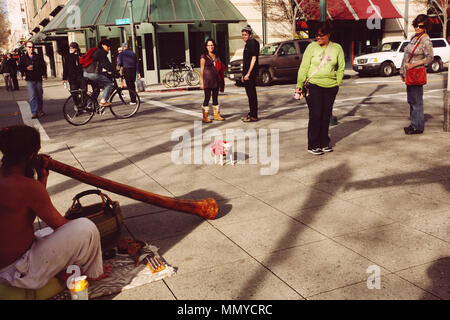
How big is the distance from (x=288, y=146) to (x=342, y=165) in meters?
1.42

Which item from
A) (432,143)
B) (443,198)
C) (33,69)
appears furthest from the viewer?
(33,69)

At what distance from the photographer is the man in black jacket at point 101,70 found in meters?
10.9

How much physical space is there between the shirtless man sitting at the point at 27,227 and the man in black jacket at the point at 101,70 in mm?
8449

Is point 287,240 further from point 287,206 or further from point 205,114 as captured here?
point 205,114

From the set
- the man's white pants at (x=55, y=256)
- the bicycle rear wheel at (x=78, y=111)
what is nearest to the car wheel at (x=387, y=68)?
the bicycle rear wheel at (x=78, y=111)

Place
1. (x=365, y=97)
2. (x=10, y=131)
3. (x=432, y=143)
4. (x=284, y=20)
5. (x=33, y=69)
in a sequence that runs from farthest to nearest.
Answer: (x=284, y=20) < (x=365, y=97) < (x=33, y=69) < (x=432, y=143) < (x=10, y=131)

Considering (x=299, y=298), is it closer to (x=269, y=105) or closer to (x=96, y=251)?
(x=96, y=251)

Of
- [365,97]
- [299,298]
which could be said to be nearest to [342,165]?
[299,298]

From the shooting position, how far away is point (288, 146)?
750cm

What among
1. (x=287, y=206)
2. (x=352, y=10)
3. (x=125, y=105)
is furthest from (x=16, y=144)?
(x=352, y=10)

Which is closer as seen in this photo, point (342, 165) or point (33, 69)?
point (342, 165)

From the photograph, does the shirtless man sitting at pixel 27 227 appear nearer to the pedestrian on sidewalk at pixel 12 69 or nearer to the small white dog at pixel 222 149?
the small white dog at pixel 222 149

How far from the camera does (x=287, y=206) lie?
4.73m

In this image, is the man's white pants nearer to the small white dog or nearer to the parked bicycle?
the small white dog
